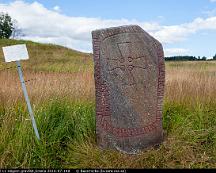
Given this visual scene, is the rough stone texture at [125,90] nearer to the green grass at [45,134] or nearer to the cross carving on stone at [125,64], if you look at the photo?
the cross carving on stone at [125,64]

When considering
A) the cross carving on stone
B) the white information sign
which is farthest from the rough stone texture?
the white information sign

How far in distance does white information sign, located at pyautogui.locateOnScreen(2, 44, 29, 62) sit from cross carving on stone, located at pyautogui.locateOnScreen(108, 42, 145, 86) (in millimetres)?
1287

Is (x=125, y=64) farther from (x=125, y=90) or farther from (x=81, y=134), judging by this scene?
(x=81, y=134)

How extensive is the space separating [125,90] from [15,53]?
172cm

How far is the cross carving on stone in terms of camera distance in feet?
15.6

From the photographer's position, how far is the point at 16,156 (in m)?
4.50

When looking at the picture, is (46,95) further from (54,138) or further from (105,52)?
(105,52)

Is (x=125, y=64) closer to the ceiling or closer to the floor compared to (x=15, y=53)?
closer to the floor

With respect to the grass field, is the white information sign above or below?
above

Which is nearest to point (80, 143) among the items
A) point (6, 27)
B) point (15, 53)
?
point (15, 53)

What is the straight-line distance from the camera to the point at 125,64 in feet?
15.8

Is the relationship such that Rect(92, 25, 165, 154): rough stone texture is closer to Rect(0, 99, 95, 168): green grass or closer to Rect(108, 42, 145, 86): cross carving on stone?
Rect(108, 42, 145, 86): cross carving on stone

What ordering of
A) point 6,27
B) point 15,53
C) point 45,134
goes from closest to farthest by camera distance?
point 15,53, point 45,134, point 6,27

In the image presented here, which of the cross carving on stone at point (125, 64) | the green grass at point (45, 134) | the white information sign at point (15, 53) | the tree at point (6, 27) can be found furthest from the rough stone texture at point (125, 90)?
the tree at point (6, 27)
